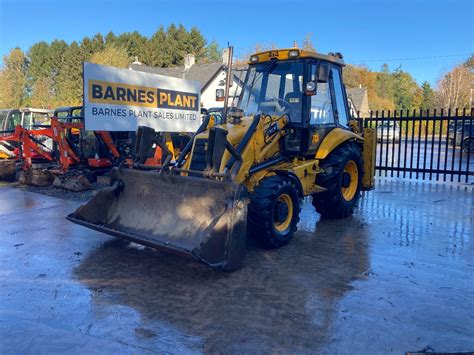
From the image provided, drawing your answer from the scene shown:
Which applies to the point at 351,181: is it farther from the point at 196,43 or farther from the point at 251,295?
the point at 196,43

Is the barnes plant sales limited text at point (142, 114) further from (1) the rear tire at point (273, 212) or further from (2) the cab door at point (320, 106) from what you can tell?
(1) the rear tire at point (273, 212)

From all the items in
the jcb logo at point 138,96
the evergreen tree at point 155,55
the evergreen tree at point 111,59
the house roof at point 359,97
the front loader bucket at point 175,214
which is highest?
the evergreen tree at point 155,55

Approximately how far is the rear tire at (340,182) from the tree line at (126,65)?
3864cm

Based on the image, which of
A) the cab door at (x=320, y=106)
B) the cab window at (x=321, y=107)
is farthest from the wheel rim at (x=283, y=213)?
the cab window at (x=321, y=107)

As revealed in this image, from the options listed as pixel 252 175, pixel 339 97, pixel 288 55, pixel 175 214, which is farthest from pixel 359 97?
pixel 175 214

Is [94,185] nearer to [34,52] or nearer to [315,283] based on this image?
[315,283]

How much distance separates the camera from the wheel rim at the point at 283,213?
19.1ft

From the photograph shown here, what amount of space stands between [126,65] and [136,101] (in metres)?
39.2

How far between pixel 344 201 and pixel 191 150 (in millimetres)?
2960

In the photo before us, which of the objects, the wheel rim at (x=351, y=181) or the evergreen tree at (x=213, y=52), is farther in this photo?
the evergreen tree at (x=213, y=52)

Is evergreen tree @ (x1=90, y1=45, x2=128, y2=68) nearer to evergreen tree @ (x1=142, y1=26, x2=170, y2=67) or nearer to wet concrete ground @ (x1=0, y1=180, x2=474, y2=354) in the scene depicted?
evergreen tree @ (x1=142, y1=26, x2=170, y2=67)

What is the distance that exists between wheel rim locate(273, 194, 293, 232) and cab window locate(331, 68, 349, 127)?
247 cm

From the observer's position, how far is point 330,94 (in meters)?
7.43

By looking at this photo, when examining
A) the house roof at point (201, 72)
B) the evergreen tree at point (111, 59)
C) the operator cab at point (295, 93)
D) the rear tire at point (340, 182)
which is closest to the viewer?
the operator cab at point (295, 93)
